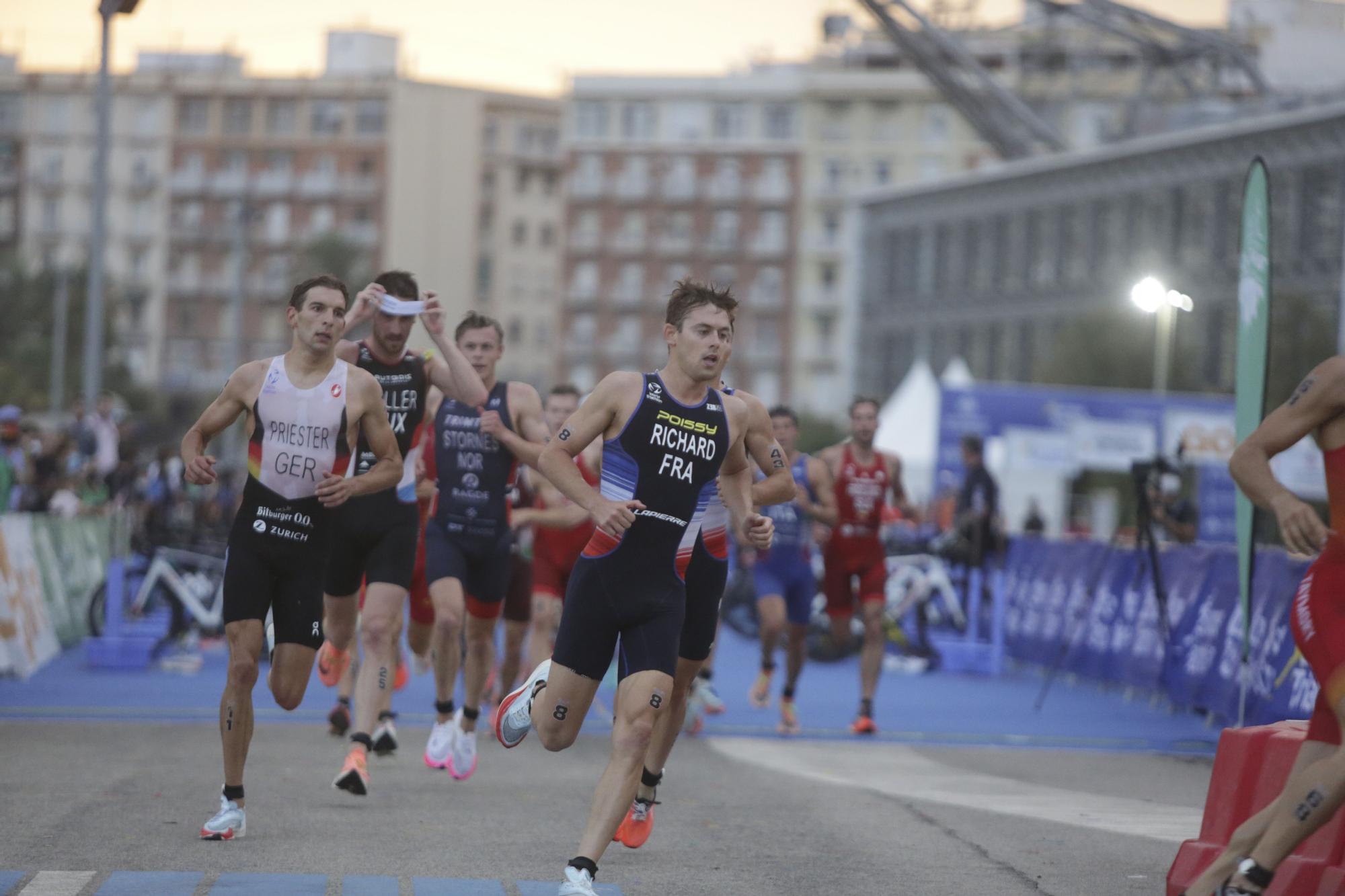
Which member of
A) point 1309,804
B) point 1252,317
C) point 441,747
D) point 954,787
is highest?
point 1252,317

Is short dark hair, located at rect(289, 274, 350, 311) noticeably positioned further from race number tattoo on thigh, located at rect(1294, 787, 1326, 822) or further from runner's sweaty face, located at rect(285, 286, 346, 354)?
race number tattoo on thigh, located at rect(1294, 787, 1326, 822)

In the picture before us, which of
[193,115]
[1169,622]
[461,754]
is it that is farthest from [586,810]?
[193,115]

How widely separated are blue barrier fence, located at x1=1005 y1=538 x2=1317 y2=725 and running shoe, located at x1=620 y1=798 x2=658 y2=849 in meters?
5.54

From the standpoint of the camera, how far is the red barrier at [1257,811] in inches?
257

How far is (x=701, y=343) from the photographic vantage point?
736 centimetres

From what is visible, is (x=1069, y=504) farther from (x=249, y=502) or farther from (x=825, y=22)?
(x=249, y=502)

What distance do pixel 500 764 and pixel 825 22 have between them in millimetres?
89296

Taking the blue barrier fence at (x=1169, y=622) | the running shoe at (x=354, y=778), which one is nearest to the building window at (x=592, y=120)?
the blue barrier fence at (x=1169, y=622)

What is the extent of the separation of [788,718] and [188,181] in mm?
98203

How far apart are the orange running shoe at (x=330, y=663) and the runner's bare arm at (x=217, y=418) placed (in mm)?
2663

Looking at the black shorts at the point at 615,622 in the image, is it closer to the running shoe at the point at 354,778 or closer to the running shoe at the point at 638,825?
the running shoe at the point at 638,825

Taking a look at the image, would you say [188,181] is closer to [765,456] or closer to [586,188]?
[586,188]

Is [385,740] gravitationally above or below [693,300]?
below

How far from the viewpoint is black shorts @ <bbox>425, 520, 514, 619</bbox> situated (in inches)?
436
